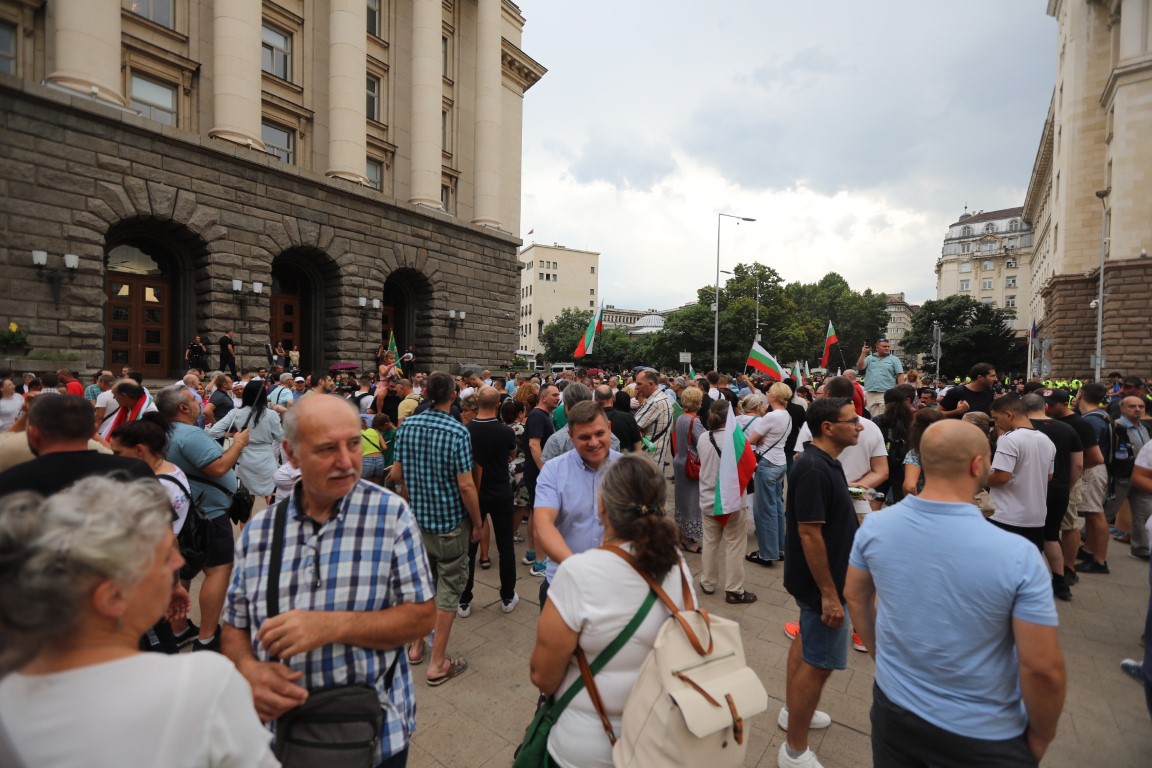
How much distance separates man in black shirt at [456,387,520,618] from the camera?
202 inches

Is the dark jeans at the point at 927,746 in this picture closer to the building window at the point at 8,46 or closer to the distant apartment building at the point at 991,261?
the building window at the point at 8,46

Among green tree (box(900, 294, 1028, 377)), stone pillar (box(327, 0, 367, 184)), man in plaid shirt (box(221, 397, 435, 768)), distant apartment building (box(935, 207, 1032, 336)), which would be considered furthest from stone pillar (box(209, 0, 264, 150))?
distant apartment building (box(935, 207, 1032, 336))

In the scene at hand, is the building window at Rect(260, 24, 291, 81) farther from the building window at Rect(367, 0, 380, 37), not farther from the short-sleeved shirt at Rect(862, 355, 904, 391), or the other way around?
the short-sleeved shirt at Rect(862, 355, 904, 391)

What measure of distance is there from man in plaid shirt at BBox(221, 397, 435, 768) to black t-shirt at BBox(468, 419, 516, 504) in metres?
3.11

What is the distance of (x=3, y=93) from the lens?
36.9 feet

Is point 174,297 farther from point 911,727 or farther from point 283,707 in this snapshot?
point 911,727

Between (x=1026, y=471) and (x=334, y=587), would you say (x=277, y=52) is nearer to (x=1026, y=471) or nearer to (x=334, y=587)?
(x=334, y=587)

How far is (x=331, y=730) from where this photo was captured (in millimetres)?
1674

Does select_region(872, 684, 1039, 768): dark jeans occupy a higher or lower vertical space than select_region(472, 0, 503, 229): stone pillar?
lower

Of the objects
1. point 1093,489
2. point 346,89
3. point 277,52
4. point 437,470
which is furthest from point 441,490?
point 277,52

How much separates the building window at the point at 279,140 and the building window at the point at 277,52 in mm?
1644

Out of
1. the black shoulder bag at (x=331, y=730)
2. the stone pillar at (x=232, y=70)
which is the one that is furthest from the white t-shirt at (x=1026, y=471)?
the stone pillar at (x=232, y=70)

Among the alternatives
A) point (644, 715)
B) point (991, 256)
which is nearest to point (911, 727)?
point (644, 715)

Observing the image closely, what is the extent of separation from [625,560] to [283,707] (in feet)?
3.72
